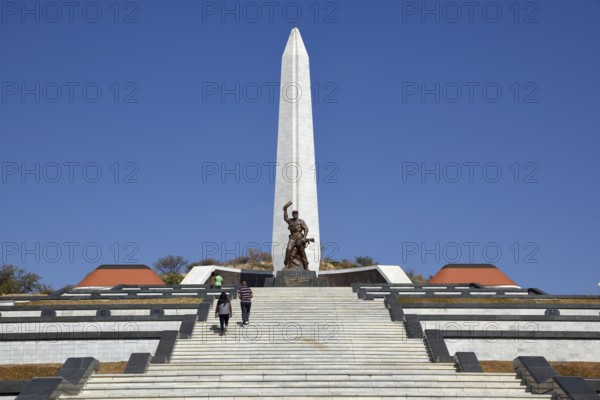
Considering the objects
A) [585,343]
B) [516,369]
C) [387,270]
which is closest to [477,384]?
[516,369]

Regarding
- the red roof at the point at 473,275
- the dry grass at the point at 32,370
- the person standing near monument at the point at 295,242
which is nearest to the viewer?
the dry grass at the point at 32,370

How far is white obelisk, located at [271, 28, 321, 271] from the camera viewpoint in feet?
148

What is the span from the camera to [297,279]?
3475cm

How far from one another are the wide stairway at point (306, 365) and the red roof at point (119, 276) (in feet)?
65.2

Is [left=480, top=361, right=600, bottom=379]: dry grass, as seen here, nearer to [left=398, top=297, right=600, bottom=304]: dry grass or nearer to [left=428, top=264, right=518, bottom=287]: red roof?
[left=398, top=297, right=600, bottom=304]: dry grass

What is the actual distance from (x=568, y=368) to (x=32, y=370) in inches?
516

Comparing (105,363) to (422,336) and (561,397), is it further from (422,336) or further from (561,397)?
(561,397)

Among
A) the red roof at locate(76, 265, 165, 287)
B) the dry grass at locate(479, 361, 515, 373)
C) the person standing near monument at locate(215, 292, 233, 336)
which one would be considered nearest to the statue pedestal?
the red roof at locate(76, 265, 165, 287)

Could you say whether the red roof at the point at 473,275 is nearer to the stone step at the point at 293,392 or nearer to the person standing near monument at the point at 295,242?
the person standing near monument at the point at 295,242

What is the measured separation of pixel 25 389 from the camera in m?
14.7

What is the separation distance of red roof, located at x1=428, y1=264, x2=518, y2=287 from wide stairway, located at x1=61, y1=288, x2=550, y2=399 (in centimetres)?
1915

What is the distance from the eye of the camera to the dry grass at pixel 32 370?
1847 centimetres

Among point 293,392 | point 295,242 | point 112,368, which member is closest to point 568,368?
point 293,392

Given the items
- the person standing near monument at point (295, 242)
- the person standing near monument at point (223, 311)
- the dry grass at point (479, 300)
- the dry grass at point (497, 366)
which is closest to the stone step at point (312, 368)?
the dry grass at point (497, 366)
